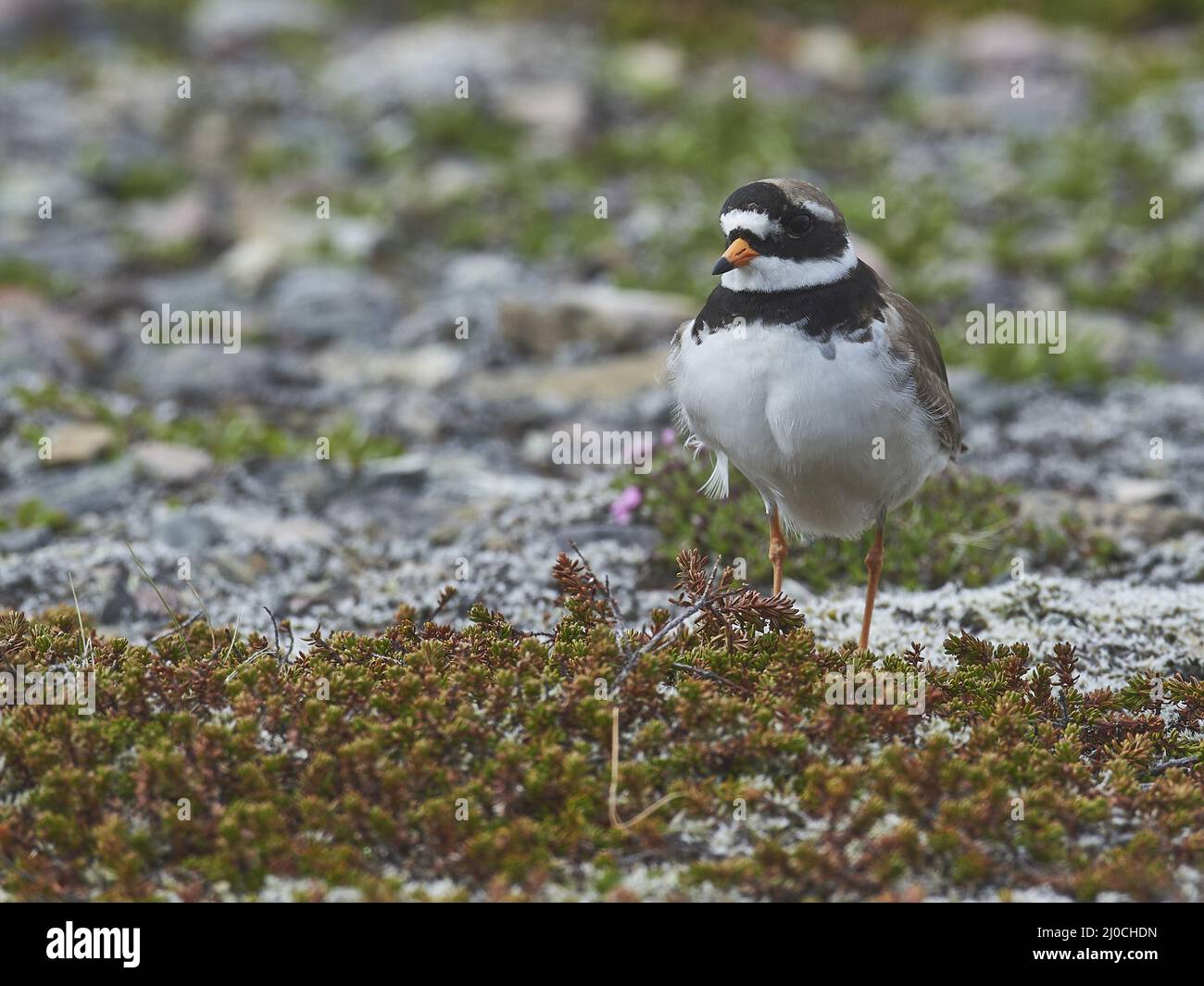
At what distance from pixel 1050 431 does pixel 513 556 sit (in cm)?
543

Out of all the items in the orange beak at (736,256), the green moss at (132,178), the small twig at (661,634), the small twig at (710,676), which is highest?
the green moss at (132,178)

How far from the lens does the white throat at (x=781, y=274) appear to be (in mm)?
7102

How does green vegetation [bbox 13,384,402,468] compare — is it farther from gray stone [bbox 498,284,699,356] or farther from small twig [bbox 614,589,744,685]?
small twig [bbox 614,589,744,685]

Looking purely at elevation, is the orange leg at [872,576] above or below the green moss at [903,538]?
below

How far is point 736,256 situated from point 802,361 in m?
0.63

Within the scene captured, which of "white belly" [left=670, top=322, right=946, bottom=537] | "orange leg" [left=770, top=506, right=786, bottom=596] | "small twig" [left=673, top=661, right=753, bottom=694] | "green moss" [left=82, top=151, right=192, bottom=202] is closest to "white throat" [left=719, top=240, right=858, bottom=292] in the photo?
"white belly" [left=670, top=322, right=946, bottom=537]

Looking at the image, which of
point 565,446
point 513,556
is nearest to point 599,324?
point 565,446

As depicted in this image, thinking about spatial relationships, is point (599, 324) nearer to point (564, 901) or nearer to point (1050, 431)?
point (1050, 431)

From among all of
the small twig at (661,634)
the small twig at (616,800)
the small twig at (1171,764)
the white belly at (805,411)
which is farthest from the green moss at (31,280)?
the small twig at (1171,764)

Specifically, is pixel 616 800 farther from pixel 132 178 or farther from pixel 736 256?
pixel 132 178

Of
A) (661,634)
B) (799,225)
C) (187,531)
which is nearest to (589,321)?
(187,531)

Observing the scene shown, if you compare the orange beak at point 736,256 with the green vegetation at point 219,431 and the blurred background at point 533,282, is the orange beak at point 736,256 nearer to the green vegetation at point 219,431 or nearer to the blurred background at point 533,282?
the blurred background at point 533,282

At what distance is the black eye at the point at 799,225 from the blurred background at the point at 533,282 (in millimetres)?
2456

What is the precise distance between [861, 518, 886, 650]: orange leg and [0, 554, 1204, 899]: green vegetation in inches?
40.1
